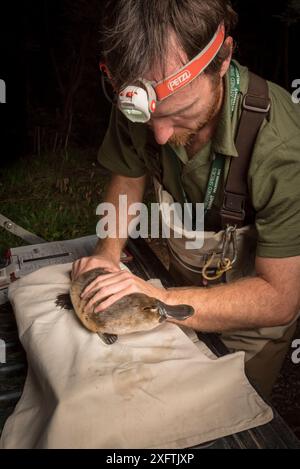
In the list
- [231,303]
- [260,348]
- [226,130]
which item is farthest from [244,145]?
[260,348]

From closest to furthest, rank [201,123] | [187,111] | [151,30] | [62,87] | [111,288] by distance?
[151,30] → [111,288] → [187,111] → [201,123] → [62,87]

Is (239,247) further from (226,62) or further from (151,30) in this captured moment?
(151,30)

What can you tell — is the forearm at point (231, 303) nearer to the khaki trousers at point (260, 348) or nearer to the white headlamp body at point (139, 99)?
the khaki trousers at point (260, 348)

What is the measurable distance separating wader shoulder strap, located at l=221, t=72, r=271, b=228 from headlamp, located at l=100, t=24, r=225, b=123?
0.24 metres

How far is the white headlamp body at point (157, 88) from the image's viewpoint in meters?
1.72

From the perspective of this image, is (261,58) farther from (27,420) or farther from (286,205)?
(27,420)

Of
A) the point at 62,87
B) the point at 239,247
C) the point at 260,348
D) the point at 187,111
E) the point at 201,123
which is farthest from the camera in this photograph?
the point at 62,87

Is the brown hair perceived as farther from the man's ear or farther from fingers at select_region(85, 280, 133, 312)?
fingers at select_region(85, 280, 133, 312)

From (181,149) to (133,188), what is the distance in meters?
0.53

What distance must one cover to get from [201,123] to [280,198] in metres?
0.44

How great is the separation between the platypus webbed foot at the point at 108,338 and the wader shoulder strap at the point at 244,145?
0.66 metres

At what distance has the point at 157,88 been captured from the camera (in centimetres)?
175

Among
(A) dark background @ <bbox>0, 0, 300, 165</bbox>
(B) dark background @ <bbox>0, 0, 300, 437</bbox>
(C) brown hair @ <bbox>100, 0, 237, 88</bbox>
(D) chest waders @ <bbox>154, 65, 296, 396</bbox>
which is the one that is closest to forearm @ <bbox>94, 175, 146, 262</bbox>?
(D) chest waders @ <bbox>154, 65, 296, 396</bbox>

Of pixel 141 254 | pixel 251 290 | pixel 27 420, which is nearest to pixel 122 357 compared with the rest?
pixel 27 420
